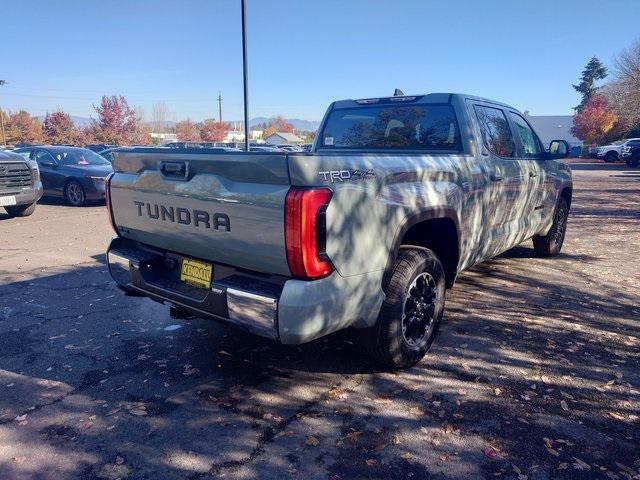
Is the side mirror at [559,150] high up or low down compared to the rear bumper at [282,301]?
up

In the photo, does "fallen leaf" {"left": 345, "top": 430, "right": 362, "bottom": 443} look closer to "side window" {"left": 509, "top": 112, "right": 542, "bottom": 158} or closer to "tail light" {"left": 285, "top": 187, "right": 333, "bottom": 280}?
"tail light" {"left": 285, "top": 187, "right": 333, "bottom": 280}

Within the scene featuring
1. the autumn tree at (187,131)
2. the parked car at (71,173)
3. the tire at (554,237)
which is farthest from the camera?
the autumn tree at (187,131)

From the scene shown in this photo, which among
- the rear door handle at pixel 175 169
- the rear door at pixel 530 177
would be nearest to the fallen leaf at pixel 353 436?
the rear door handle at pixel 175 169

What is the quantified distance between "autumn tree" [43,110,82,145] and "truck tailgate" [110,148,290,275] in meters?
60.2

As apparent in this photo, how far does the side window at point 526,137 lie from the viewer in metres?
5.37

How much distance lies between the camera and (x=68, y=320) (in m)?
4.50

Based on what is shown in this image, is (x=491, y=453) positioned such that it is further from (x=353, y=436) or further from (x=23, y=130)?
(x=23, y=130)

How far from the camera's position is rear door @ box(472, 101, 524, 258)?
445 cm

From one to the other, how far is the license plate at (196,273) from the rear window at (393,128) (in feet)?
7.67

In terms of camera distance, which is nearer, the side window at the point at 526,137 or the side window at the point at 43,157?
the side window at the point at 526,137

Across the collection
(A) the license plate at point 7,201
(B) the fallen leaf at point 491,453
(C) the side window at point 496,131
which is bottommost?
(B) the fallen leaf at point 491,453

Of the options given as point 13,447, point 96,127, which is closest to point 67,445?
point 13,447

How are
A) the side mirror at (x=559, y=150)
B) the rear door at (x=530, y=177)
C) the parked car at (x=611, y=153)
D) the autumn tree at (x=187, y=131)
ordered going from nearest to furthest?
1. the rear door at (x=530, y=177)
2. the side mirror at (x=559, y=150)
3. the parked car at (x=611, y=153)
4. the autumn tree at (x=187, y=131)

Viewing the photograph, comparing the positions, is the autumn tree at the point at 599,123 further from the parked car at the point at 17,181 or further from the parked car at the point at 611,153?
the parked car at the point at 17,181
